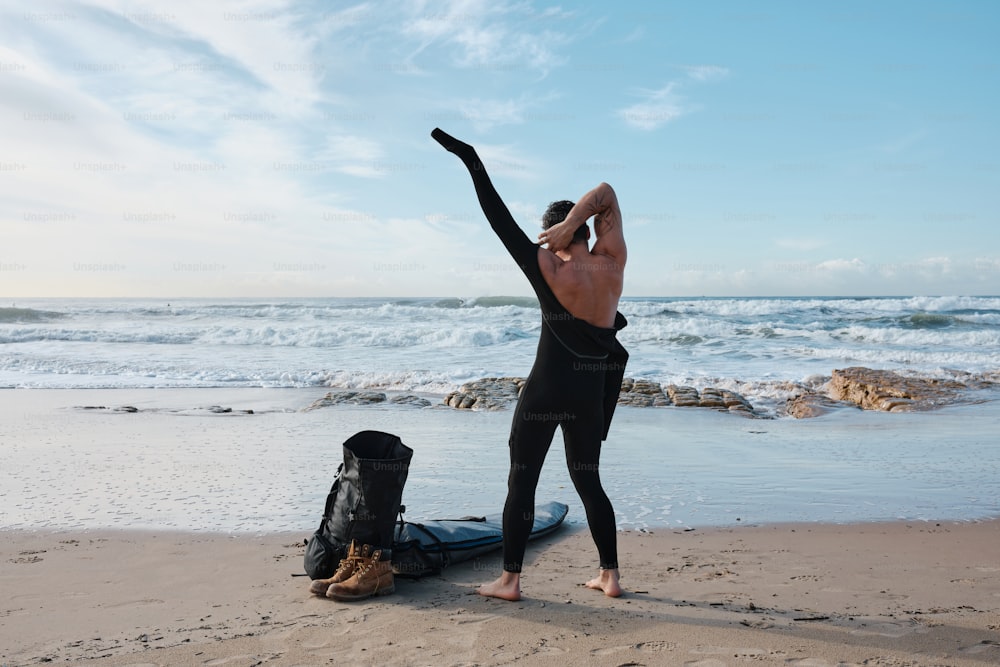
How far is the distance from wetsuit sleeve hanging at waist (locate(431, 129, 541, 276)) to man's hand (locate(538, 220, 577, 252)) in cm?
8

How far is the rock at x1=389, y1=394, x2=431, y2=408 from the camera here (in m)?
11.6

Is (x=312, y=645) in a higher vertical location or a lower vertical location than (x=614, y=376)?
lower

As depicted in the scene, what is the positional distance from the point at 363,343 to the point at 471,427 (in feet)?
48.2

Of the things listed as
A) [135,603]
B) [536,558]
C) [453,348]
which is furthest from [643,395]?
[453,348]

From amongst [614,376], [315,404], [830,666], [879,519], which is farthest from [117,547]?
[315,404]

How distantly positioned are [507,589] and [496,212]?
1.84m

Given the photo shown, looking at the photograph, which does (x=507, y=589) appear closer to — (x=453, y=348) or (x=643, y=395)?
(x=643, y=395)

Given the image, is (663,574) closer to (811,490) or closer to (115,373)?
(811,490)

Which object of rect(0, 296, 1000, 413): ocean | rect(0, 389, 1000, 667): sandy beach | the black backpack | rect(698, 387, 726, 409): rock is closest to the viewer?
rect(0, 389, 1000, 667): sandy beach

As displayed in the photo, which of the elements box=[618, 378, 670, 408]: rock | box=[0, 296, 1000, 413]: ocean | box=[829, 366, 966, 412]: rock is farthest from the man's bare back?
box=[829, 366, 966, 412]: rock

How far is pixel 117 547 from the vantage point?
4.48 m

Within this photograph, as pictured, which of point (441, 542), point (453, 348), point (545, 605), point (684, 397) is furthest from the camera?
point (453, 348)

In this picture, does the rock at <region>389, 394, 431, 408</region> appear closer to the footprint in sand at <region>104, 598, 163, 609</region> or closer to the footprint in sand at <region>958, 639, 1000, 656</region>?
the footprint in sand at <region>104, 598, 163, 609</region>

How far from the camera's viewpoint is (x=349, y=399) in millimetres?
11688
